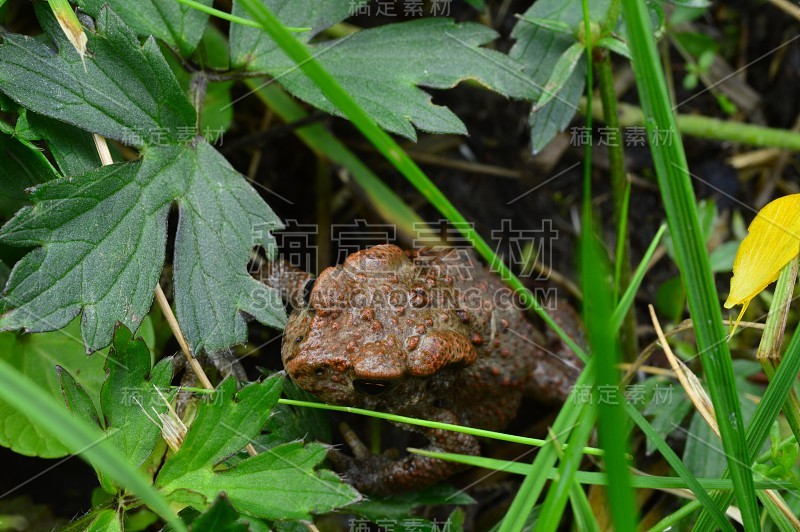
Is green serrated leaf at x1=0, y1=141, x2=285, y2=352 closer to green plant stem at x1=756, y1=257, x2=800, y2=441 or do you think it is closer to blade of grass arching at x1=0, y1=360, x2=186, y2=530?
blade of grass arching at x1=0, y1=360, x2=186, y2=530

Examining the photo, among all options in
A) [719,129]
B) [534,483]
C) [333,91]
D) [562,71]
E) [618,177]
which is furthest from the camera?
[719,129]

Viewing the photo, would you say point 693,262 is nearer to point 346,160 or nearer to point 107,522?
point 107,522

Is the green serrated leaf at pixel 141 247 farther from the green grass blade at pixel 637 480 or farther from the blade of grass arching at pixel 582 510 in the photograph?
the blade of grass arching at pixel 582 510

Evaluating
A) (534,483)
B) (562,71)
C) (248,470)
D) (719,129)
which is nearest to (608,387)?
(534,483)

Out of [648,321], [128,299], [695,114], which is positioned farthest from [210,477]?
[695,114]

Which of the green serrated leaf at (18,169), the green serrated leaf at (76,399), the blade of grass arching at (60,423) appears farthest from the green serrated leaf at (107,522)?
the green serrated leaf at (18,169)

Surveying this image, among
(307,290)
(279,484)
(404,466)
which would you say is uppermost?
(307,290)
